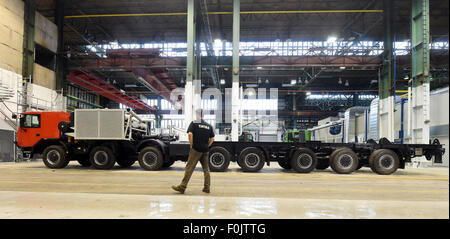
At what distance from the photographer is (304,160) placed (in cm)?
1062

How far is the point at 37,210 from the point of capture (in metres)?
4.23

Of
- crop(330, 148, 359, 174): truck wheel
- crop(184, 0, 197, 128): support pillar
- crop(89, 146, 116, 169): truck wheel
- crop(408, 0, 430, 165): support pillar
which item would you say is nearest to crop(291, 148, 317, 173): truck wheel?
crop(330, 148, 359, 174): truck wheel

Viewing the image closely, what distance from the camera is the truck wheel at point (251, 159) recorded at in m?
10.7

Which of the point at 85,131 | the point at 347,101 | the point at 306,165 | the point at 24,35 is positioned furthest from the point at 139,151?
the point at 347,101

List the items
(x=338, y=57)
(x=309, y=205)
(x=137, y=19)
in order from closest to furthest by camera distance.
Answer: (x=309, y=205)
(x=338, y=57)
(x=137, y=19)

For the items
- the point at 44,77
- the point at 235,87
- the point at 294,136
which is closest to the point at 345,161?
the point at 235,87

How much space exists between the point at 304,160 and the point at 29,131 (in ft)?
37.8

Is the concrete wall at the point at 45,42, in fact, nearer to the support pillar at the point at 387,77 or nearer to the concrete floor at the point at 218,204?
the concrete floor at the point at 218,204

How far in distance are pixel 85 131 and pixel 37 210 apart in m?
7.19

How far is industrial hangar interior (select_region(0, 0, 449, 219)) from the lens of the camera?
5.05m

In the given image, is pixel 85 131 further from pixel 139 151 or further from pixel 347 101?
pixel 347 101

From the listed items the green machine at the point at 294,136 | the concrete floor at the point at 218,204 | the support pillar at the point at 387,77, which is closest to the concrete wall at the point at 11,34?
the concrete floor at the point at 218,204

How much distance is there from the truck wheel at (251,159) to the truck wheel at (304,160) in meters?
1.24

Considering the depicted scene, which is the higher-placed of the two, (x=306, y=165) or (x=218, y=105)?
(x=218, y=105)
